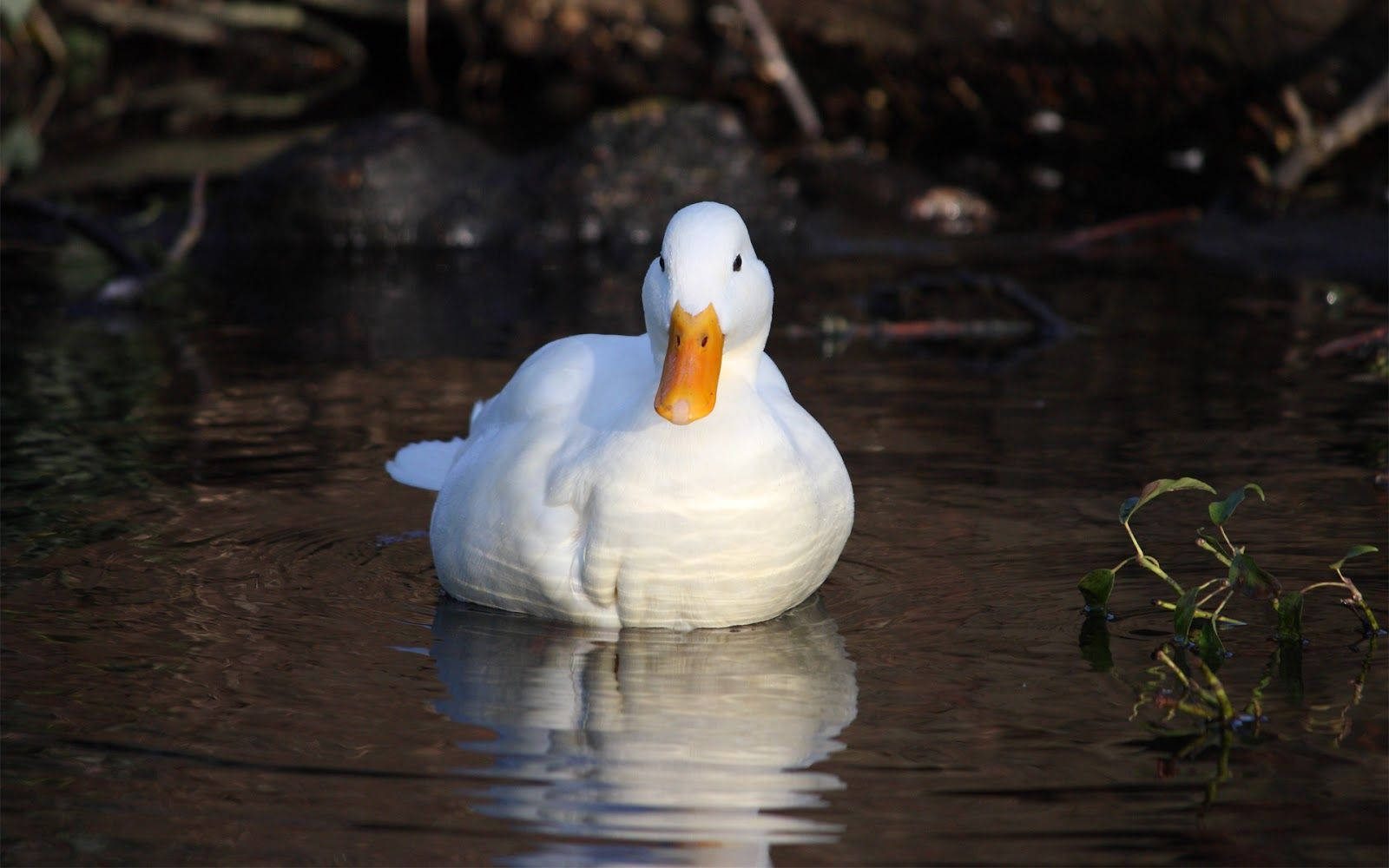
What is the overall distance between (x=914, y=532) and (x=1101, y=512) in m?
0.60

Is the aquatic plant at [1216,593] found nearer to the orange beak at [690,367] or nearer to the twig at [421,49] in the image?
the orange beak at [690,367]

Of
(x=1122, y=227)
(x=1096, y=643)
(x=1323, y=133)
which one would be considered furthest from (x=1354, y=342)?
(x=1122, y=227)

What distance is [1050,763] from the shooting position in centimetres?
382

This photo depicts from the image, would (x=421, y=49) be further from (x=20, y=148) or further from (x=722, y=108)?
(x=20, y=148)

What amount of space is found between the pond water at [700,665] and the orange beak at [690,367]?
0.59 meters

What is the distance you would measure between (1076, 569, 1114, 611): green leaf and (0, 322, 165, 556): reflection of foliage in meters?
2.69

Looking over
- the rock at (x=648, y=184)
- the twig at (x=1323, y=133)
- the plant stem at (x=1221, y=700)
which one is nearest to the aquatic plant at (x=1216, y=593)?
the plant stem at (x=1221, y=700)

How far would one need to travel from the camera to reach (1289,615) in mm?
4508

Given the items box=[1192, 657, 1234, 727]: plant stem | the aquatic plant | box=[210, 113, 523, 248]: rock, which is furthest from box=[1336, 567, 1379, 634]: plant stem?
box=[210, 113, 523, 248]: rock

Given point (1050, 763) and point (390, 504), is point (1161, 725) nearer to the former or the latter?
point (1050, 763)

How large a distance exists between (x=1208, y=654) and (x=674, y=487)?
1.24m

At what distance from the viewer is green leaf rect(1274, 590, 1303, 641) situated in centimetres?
449

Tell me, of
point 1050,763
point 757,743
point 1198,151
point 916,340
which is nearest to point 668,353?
point 757,743

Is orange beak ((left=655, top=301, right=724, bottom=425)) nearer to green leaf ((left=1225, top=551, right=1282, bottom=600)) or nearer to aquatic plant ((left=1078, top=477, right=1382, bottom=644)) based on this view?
aquatic plant ((left=1078, top=477, right=1382, bottom=644))
